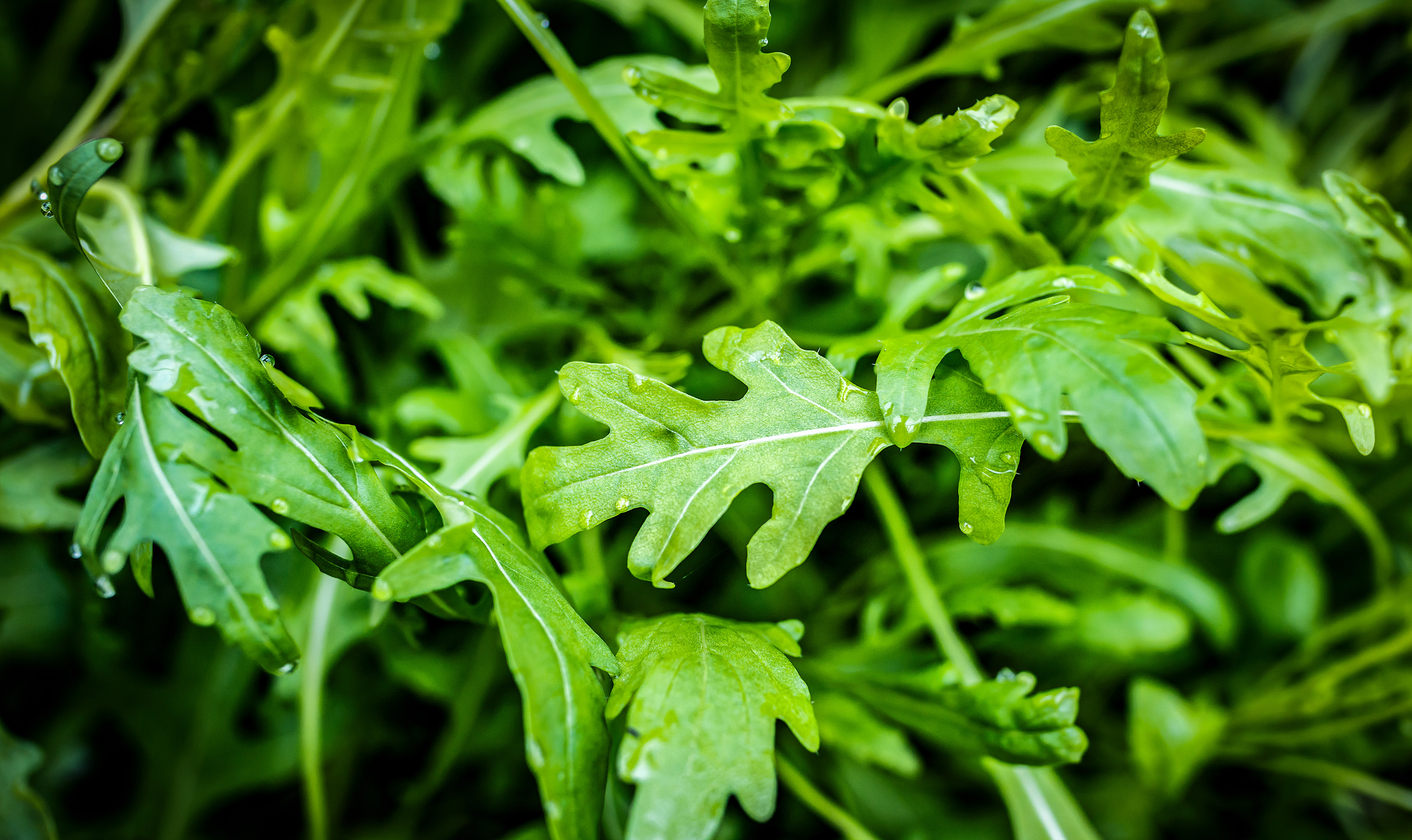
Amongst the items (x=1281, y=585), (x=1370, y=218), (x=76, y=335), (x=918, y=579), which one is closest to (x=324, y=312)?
(x=76, y=335)

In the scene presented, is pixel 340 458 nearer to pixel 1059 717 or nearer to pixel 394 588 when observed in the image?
pixel 394 588

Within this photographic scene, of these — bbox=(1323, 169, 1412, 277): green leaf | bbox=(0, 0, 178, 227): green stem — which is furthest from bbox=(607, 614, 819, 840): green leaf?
bbox=(0, 0, 178, 227): green stem

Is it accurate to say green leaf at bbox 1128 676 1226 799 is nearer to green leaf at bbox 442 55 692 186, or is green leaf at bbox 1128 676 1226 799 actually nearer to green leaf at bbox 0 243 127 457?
green leaf at bbox 442 55 692 186

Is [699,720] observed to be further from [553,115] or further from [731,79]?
[553,115]

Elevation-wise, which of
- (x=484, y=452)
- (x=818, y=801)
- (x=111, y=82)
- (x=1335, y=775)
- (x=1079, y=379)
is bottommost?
(x=1335, y=775)

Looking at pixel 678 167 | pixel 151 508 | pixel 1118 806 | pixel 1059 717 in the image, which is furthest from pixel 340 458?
pixel 1118 806

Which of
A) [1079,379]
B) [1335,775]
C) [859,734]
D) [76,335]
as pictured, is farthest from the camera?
[1335,775]
